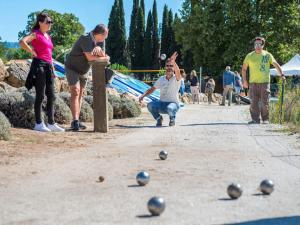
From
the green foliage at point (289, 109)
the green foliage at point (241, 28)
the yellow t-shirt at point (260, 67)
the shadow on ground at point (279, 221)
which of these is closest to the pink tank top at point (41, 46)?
the yellow t-shirt at point (260, 67)

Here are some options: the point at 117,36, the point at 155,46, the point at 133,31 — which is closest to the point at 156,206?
the point at 155,46

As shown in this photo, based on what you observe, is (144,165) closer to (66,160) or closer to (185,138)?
(66,160)

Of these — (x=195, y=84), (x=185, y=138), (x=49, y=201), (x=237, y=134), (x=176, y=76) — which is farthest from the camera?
(x=195, y=84)

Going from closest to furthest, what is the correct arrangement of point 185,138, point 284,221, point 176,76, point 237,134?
1. point 284,221
2. point 185,138
3. point 237,134
4. point 176,76

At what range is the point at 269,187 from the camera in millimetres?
5109

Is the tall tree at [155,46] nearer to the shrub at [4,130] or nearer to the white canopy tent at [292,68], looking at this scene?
the white canopy tent at [292,68]

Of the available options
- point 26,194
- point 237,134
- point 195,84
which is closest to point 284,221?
point 26,194

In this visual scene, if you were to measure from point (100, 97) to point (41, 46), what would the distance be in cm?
148

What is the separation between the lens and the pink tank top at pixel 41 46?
33.3 feet

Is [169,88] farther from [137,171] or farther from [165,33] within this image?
[165,33]

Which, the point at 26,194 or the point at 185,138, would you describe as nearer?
the point at 26,194

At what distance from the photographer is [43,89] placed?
10.1 m

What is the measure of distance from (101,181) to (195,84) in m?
25.1

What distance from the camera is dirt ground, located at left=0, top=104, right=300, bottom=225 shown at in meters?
4.43
